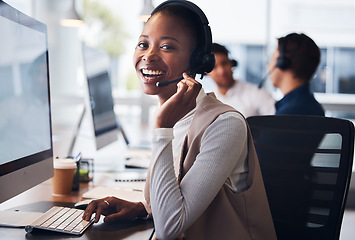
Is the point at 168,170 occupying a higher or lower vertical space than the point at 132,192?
higher

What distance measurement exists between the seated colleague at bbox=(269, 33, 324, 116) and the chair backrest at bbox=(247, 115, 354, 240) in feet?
2.19

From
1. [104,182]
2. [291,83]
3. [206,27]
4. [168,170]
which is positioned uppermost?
[206,27]

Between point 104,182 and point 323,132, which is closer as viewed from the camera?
point 323,132

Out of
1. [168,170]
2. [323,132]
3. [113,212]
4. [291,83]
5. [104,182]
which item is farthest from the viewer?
[291,83]

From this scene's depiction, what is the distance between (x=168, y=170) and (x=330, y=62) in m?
4.14

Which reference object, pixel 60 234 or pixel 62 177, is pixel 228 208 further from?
pixel 62 177

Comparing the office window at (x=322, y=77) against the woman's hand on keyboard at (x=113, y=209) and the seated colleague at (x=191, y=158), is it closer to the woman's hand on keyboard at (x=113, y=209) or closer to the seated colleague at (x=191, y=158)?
the seated colleague at (x=191, y=158)

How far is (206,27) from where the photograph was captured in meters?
1.09

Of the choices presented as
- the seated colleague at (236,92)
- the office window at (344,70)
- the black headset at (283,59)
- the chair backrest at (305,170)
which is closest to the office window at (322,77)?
the office window at (344,70)

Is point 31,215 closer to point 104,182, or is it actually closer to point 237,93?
point 104,182

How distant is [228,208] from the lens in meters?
0.95

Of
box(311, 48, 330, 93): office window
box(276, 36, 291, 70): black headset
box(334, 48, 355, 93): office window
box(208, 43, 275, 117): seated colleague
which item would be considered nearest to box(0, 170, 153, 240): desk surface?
box(276, 36, 291, 70): black headset

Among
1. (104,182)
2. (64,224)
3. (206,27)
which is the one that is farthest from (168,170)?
(104,182)

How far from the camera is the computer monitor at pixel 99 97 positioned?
187 centimetres
